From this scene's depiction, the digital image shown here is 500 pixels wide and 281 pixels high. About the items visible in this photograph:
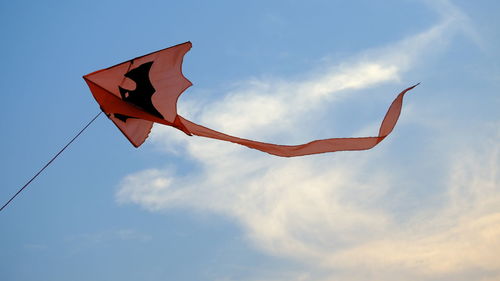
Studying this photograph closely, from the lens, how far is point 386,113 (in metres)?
11.5

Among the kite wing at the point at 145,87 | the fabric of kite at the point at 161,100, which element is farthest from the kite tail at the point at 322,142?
the kite wing at the point at 145,87

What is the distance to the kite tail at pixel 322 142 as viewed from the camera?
11.4m

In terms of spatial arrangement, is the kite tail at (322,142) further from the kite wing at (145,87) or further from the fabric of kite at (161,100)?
the kite wing at (145,87)

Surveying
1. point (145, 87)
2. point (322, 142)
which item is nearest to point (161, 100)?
point (145, 87)

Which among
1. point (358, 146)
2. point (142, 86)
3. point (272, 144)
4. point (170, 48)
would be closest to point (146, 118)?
point (142, 86)

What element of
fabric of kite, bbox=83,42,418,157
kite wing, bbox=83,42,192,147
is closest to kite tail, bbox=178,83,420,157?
fabric of kite, bbox=83,42,418,157

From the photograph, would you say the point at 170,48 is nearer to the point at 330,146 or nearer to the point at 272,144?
the point at 272,144

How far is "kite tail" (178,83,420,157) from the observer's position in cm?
1141

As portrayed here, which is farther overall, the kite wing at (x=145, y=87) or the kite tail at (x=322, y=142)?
the kite tail at (x=322, y=142)

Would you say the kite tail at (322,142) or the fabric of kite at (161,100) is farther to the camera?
the kite tail at (322,142)

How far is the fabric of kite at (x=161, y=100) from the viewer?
11.2 m

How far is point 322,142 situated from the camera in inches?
464

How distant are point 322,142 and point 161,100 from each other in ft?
12.1

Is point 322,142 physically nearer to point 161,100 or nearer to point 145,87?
point 161,100
